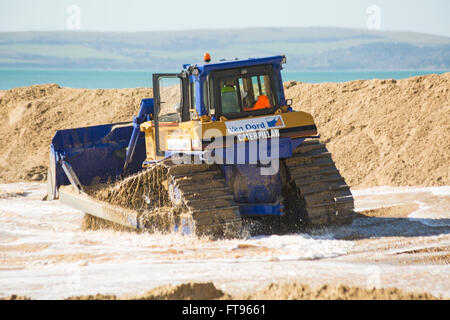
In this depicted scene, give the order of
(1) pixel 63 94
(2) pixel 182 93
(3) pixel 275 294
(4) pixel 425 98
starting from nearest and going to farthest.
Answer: (3) pixel 275 294
(2) pixel 182 93
(4) pixel 425 98
(1) pixel 63 94

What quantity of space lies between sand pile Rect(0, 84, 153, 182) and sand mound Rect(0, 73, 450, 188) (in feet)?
0.11

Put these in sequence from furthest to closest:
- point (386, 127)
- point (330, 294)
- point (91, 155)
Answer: point (386, 127) → point (91, 155) → point (330, 294)

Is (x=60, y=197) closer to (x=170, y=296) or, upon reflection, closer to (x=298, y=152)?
(x=298, y=152)

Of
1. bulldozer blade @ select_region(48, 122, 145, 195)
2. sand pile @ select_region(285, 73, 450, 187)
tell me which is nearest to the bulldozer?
bulldozer blade @ select_region(48, 122, 145, 195)

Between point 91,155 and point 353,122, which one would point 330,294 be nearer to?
point 91,155

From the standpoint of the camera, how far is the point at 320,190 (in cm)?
971

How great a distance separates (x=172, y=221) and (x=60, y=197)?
360 centimetres

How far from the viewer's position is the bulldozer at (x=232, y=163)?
9250 millimetres

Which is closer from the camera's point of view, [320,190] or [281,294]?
[281,294]

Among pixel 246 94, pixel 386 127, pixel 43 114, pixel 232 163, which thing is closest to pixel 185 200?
pixel 232 163

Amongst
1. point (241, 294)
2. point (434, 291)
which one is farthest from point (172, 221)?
point (434, 291)

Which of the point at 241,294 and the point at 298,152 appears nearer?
the point at 241,294

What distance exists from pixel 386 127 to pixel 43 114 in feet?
40.6

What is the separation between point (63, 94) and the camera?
25031 millimetres
